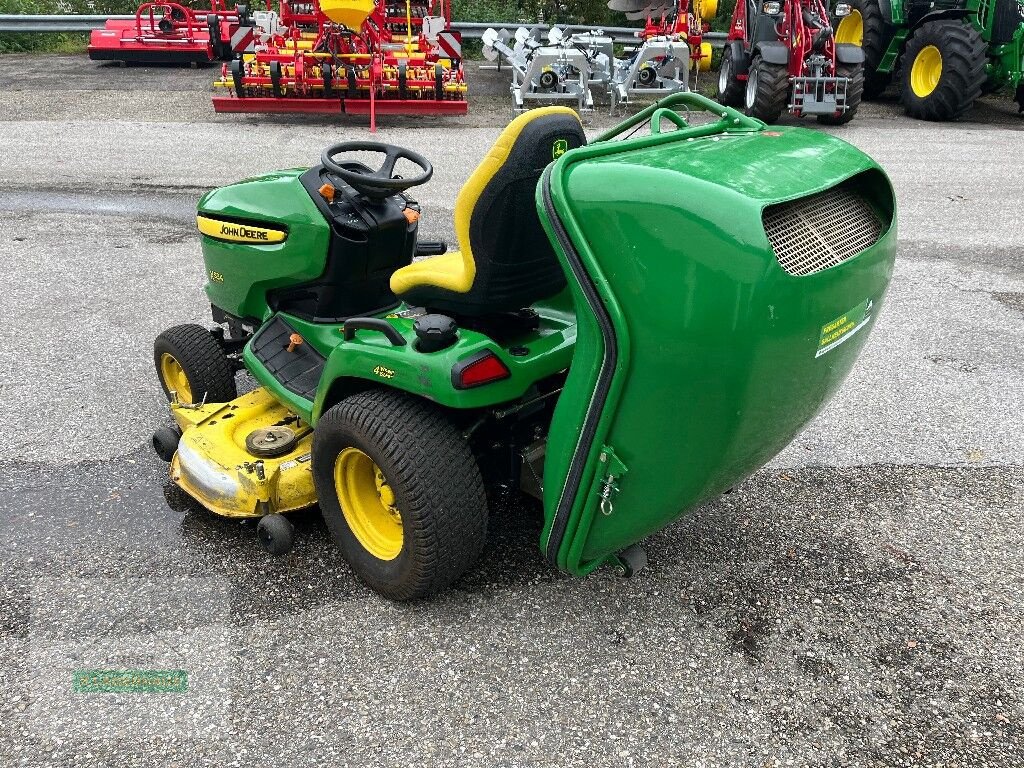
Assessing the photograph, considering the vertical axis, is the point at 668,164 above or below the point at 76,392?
above

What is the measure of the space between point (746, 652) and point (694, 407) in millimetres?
904

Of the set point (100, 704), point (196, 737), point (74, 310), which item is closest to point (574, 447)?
point (196, 737)

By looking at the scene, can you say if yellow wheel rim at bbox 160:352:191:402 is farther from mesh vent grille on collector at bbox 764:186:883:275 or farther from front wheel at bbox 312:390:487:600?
mesh vent grille on collector at bbox 764:186:883:275

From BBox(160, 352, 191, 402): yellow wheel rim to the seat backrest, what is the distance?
5.47 ft

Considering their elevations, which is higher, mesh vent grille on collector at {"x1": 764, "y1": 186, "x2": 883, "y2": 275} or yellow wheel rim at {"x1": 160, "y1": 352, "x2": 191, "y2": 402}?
mesh vent grille on collector at {"x1": 764, "y1": 186, "x2": 883, "y2": 275}

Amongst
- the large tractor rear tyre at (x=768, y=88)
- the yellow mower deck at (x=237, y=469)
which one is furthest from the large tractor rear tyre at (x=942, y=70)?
the yellow mower deck at (x=237, y=469)

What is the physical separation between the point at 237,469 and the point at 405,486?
2.57 ft

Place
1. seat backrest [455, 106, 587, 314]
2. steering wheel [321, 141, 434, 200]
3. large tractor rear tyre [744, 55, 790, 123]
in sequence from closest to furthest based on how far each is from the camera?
1. seat backrest [455, 106, 587, 314]
2. steering wheel [321, 141, 434, 200]
3. large tractor rear tyre [744, 55, 790, 123]

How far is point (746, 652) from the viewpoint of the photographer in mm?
2340

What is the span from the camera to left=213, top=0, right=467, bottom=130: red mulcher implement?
9.62m

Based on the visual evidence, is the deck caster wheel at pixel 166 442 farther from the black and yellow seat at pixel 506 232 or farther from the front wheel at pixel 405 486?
the black and yellow seat at pixel 506 232

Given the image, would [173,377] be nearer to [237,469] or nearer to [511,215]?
[237,469]

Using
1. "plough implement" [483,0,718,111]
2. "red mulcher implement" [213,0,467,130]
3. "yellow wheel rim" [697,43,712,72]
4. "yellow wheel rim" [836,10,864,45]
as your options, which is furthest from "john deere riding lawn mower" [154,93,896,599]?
"yellow wheel rim" [836,10,864,45]

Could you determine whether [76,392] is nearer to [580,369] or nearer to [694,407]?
[580,369]
